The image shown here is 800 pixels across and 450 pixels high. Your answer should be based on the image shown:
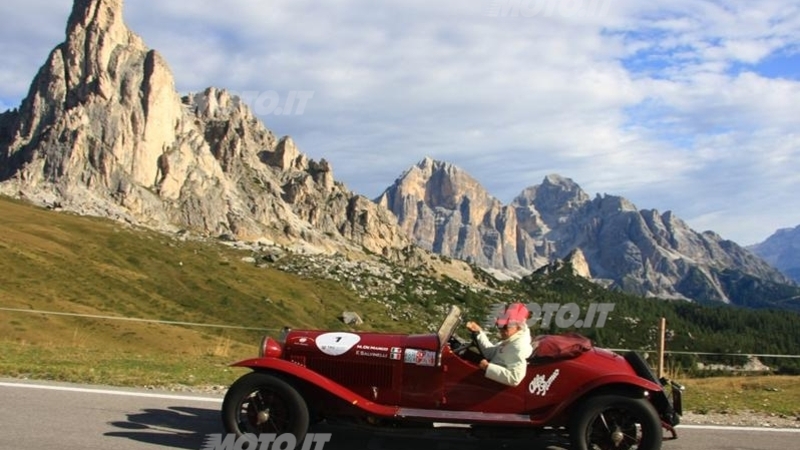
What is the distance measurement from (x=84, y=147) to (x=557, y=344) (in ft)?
508

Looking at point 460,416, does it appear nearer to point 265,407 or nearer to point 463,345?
point 463,345

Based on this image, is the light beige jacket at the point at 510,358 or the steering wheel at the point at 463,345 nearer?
the light beige jacket at the point at 510,358

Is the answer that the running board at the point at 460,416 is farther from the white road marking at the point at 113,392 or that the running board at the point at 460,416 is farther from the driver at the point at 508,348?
the white road marking at the point at 113,392

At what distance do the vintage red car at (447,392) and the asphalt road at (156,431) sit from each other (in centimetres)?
35

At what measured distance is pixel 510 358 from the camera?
7547 mm

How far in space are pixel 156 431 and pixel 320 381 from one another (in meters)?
2.29

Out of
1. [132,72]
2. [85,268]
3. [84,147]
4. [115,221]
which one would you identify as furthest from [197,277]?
[132,72]

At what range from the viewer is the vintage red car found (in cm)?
725

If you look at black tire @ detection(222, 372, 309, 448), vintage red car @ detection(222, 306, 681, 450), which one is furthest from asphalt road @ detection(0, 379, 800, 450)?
black tire @ detection(222, 372, 309, 448)

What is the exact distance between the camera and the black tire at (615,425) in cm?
708

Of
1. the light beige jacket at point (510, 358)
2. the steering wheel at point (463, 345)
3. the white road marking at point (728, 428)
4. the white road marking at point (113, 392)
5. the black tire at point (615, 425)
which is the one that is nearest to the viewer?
the black tire at point (615, 425)

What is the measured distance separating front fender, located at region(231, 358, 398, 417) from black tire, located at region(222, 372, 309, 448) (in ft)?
0.39

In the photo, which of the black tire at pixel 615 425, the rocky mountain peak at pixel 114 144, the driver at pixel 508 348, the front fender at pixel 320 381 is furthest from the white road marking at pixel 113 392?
the rocky mountain peak at pixel 114 144

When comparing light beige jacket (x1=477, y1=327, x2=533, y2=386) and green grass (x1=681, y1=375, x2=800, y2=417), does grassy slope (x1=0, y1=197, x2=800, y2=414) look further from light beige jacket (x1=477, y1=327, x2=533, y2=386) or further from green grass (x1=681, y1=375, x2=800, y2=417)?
light beige jacket (x1=477, y1=327, x2=533, y2=386)
